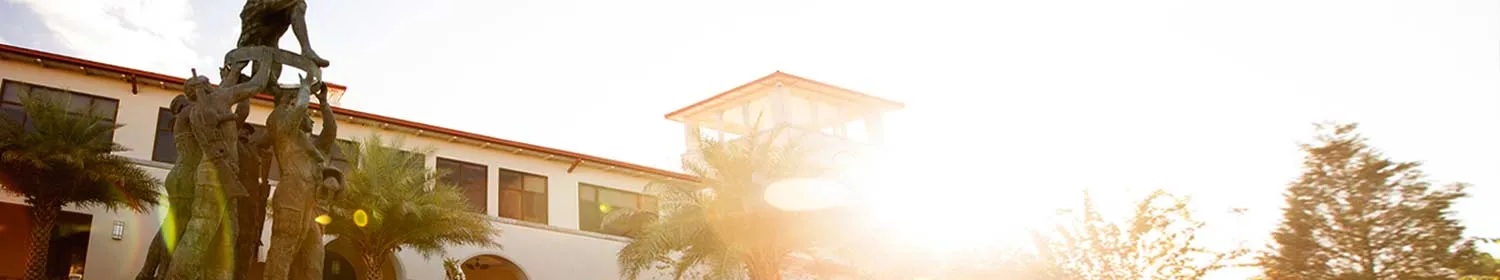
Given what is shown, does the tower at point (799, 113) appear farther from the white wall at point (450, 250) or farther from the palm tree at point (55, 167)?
the palm tree at point (55, 167)

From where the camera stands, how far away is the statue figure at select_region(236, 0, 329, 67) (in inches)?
503

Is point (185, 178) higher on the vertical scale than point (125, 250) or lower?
lower

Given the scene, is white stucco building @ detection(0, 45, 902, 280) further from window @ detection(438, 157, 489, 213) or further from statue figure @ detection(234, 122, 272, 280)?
statue figure @ detection(234, 122, 272, 280)

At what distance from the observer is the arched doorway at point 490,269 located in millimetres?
34438

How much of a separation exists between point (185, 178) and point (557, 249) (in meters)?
23.7

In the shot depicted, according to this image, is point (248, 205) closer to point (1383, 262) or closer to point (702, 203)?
point (702, 203)

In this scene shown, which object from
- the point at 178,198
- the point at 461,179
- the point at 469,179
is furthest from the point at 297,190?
the point at 469,179

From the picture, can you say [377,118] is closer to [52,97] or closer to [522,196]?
[522,196]

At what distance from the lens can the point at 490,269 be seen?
36.5m

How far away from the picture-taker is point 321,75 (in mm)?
12836

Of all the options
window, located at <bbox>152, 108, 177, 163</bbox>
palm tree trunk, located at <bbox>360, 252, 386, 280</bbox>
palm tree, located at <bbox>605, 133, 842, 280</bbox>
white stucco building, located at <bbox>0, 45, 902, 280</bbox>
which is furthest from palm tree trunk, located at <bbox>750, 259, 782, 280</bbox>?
window, located at <bbox>152, 108, 177, 163</bbox>

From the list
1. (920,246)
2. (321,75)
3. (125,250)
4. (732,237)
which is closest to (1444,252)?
(920,246)

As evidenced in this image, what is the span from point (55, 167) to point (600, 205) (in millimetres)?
16361

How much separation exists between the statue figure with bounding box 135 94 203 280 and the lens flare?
15567mm
